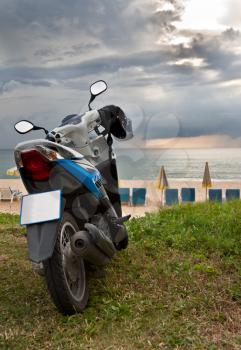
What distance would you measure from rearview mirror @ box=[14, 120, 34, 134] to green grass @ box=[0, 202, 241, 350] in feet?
4.06

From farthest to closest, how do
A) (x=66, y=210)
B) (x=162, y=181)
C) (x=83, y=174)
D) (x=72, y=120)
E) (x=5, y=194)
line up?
(x=5, y=194)
(x=162, y=181)
(x=72, y=120)
(x=66, y=210)
(x=83, y=174)

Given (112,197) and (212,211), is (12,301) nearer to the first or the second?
(112,197)

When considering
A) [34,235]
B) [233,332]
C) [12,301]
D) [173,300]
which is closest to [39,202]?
[34,235]

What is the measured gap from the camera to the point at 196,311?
10.8 feet

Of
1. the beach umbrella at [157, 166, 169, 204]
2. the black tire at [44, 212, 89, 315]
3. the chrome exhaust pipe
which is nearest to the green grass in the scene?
the black tire at [44, 212, 89, 315]

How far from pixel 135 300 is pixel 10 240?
2.52 metres

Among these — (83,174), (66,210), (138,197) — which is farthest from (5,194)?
(83,174)

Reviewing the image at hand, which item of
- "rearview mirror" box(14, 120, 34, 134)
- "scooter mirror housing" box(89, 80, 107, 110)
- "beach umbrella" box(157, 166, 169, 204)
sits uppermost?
"scooter mirror housing" box(89, 80, 107, 110)

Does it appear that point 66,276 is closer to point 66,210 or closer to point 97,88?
point 66,210

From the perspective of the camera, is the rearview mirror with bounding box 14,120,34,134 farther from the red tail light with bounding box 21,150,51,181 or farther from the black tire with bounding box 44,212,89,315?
the black tire with bounding box 44,212,89,315

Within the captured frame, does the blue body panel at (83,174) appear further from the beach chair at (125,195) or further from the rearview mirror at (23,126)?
the beach chair at (125,195)

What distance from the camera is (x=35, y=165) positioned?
9.96ft

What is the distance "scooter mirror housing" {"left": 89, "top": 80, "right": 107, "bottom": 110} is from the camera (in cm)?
399

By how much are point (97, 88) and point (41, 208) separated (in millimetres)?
1414
